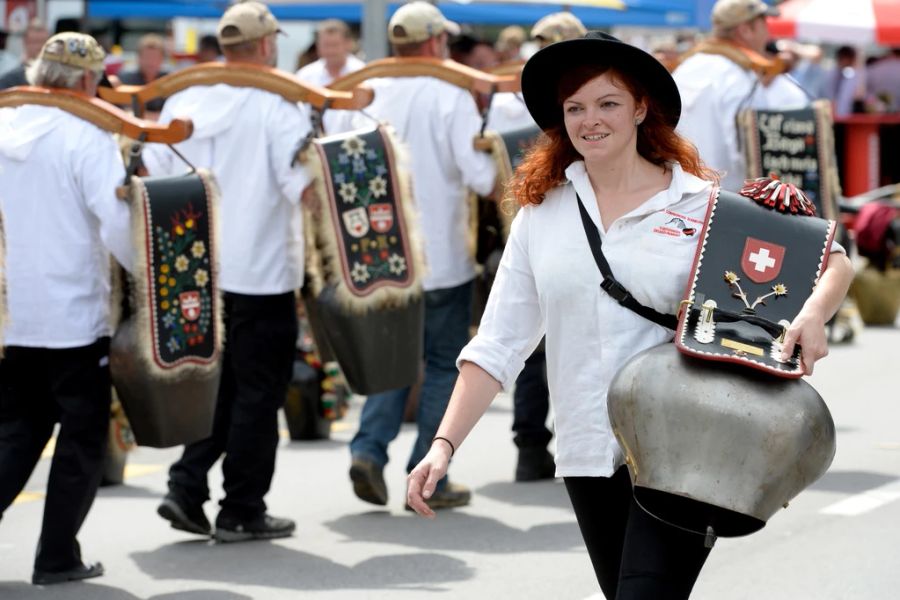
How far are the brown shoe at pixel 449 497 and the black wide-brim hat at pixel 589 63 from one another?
12.0 ft

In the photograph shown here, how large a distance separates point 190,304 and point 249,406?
30.4 inches

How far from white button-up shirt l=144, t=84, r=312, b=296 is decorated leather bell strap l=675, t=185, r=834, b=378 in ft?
10.8

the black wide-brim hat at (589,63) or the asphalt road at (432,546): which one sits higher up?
the black wide-brim hat at (589,63)

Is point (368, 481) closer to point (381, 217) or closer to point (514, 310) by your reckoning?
point (381, 217)

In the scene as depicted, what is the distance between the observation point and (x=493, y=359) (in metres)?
4.09

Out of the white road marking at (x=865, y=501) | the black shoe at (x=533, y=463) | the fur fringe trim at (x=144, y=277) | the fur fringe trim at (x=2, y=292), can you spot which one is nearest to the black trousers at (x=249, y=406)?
the fur fringe trim at (x=144, y=277)

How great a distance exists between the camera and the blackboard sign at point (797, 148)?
845cm

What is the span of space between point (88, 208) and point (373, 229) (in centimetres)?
130

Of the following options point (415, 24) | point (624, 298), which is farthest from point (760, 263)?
point (415, 24)

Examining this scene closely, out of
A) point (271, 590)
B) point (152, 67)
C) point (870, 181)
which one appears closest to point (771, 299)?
point (271, 590)

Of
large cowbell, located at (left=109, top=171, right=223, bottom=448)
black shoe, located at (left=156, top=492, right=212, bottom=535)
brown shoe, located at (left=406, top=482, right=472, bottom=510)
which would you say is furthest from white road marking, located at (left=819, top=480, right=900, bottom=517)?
large cowbell, located at (left=109, top=171, right=223, bottom=448)

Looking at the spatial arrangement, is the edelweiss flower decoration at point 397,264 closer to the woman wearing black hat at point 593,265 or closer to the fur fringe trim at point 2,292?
the fur fringe trim at point 2,292

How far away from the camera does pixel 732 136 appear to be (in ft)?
28.0

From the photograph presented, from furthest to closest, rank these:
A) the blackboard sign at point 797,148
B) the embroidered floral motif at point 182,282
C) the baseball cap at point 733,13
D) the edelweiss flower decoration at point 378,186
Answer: the baseball cap at point 733,13, the blackboard sign at point 797,148, the edelweiss flower decoration at point 378,186, the embroidered floral motif at point 182,282
